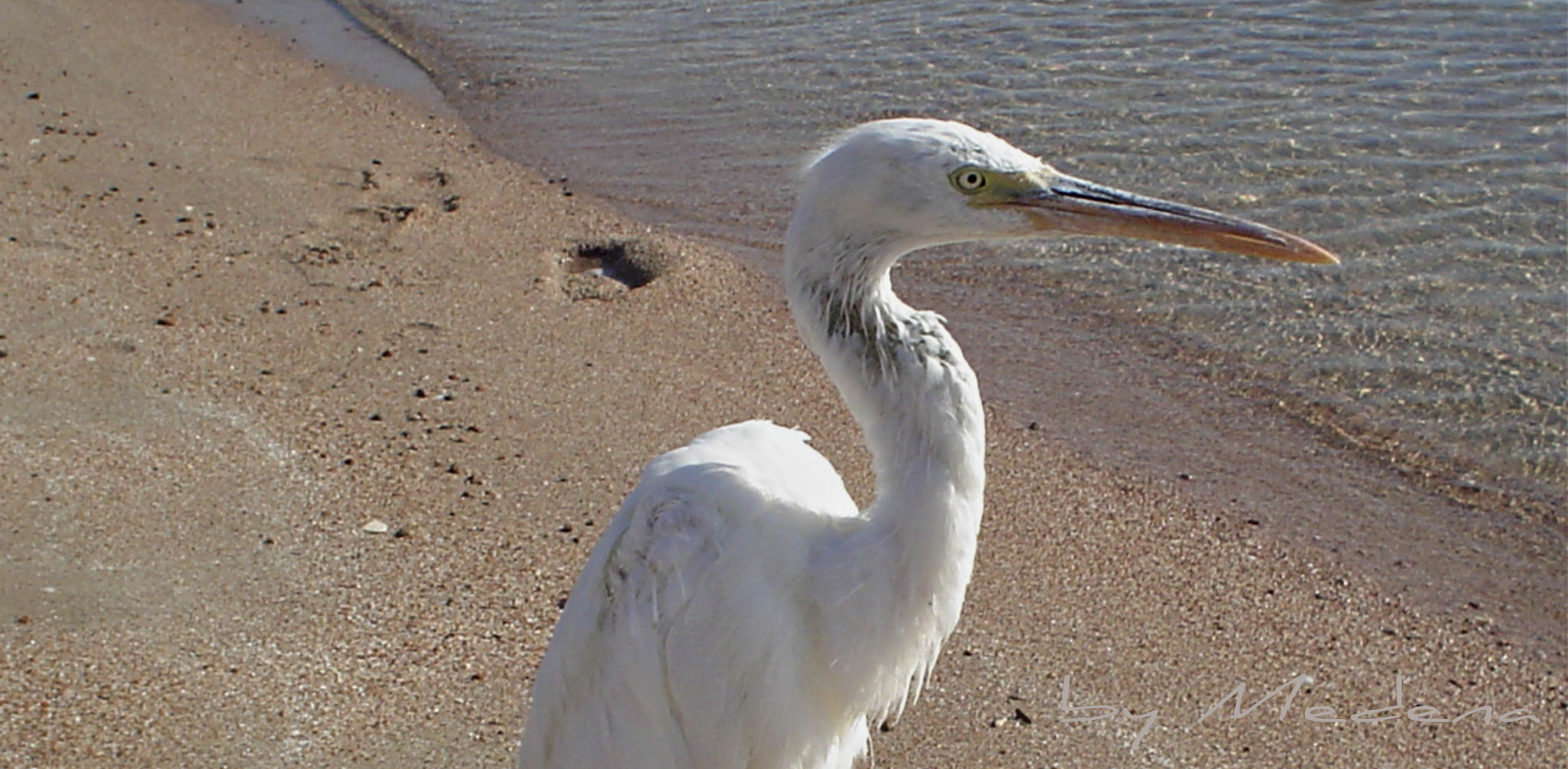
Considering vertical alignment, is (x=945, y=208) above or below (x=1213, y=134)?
above

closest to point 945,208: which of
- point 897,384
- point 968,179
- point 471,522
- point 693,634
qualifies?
point 968,179

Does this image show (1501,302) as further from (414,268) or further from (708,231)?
(414,268)

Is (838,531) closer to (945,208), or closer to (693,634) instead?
(693,634)

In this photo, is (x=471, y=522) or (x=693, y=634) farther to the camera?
(x=471, y=522)

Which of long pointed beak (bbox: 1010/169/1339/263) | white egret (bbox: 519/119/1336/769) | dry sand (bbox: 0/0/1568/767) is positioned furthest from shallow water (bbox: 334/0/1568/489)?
white egret (bbox: 519/119/1336/769)

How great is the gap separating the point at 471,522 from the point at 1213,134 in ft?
15.2

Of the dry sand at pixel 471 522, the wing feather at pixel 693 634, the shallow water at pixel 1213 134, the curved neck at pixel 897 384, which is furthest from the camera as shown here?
the shallow water at pixel 1213 134

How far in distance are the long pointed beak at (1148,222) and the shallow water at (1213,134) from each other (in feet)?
9.18

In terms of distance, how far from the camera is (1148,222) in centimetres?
264

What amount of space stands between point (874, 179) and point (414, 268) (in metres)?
4.00

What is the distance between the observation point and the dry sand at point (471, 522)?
366 centimetres

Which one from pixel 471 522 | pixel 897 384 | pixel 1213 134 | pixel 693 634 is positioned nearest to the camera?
pixel 897 384

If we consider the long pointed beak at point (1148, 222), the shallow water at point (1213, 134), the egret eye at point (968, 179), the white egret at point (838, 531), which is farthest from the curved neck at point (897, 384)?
the shallow water at point (1213, 134)

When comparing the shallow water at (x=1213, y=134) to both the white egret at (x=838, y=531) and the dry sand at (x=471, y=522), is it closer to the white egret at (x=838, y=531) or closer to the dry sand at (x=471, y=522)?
the dry sand at (x=471, y=522)
